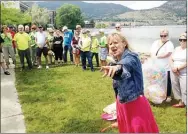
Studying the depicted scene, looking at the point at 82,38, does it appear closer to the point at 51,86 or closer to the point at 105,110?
the point at 51,86

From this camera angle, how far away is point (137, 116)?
122 inches

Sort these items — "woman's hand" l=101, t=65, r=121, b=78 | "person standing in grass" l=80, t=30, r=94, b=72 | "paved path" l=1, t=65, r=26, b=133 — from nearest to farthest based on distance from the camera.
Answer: "woman's hand" l=101, t=65, r=121, b=78 → "paved path" l=1, t=65, r=26, b=133 → "person standing in grass" l=80, t=30, r=94, b=72

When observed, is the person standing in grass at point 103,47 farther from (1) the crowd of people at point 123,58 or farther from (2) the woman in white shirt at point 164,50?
(2) the woman in white shirt at point 164,50

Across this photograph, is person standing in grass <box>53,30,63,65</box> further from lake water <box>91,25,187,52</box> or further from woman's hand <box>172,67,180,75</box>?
woman's hand <box>172,67,180,75</box>

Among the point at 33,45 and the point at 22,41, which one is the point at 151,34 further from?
the point at 22,41

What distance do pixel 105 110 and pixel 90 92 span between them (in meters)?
1.70

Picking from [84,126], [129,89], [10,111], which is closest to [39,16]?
[10,111]

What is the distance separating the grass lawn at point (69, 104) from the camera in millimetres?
4914

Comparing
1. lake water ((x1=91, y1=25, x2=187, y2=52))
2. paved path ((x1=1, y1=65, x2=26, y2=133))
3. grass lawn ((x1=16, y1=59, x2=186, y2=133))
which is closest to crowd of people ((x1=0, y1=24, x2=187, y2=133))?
lake water ((x1=91, y1=25, x2=187, y2=52))

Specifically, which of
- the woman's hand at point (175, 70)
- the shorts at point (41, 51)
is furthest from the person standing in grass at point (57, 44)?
the woman's hand at point (175, 70)

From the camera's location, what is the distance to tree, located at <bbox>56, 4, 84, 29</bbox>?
2250cm

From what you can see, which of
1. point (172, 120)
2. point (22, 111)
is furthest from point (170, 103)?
point (22, 111)

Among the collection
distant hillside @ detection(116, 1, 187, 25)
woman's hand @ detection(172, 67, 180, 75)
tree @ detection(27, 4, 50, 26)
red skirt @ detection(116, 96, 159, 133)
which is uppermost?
tree @ detection(27, 4, 50, 26)

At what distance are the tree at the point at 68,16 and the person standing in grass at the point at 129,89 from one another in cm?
1865
